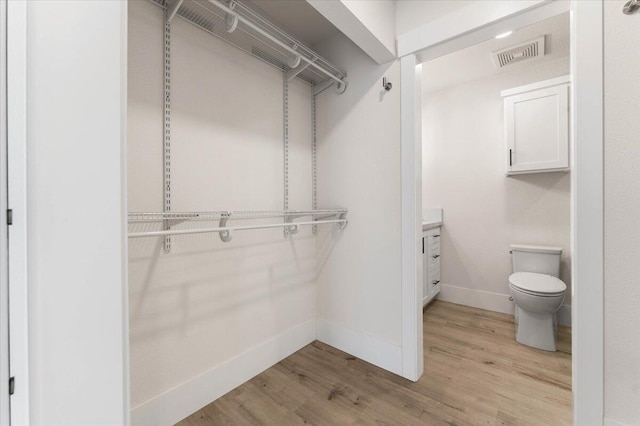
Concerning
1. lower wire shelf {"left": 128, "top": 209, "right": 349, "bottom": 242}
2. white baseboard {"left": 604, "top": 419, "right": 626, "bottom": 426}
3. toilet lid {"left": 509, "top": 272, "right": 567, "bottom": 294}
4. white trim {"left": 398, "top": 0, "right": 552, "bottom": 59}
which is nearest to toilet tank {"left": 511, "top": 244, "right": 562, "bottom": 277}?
toilet lid {"left": 509, "top": 272, "right": 567, "bottom": 294}

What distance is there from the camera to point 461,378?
1.67 m

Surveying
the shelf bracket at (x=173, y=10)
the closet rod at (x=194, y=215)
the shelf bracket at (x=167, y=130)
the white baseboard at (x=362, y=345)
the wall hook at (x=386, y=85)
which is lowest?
the white baseboard at (x=362, y=345)

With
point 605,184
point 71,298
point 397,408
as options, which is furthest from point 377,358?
point 71,298

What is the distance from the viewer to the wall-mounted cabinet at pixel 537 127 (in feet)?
7.63

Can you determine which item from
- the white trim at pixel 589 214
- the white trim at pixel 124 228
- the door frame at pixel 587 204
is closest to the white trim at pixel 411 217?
the door frame at pixel 587 204

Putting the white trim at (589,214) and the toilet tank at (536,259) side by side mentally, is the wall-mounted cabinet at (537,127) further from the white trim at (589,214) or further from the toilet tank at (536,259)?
the white trim at (589,214)

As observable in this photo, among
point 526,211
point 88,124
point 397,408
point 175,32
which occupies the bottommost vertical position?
point 397,408

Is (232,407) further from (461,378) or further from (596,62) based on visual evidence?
(596,62)

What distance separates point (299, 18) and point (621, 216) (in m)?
2.17

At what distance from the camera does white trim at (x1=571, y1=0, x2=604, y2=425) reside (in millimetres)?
1137

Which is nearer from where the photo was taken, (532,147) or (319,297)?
(319,297)

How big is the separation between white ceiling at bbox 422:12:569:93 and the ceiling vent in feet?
0.14

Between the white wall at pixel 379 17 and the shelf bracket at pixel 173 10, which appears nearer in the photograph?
the shelf bracket at pixel 173 10

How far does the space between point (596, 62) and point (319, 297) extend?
2156 millimetres
